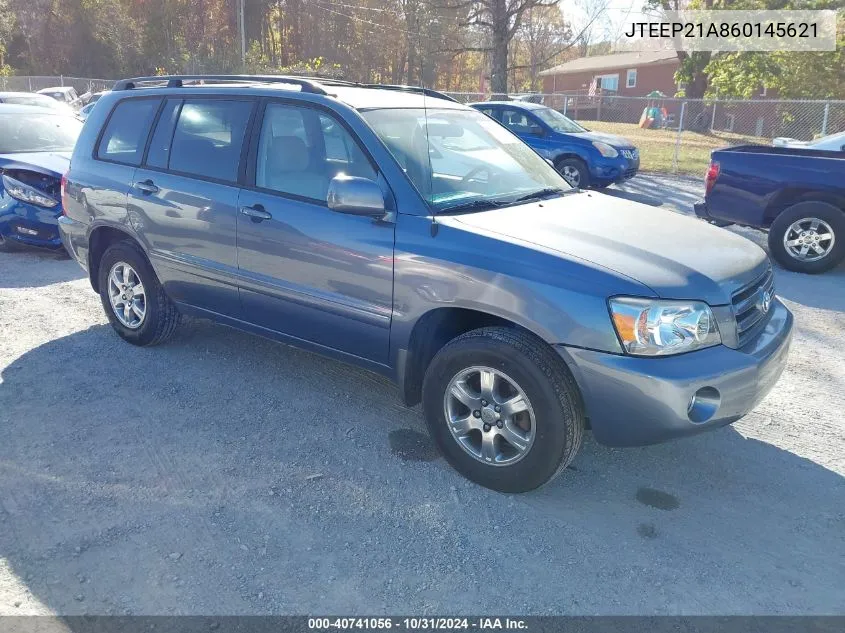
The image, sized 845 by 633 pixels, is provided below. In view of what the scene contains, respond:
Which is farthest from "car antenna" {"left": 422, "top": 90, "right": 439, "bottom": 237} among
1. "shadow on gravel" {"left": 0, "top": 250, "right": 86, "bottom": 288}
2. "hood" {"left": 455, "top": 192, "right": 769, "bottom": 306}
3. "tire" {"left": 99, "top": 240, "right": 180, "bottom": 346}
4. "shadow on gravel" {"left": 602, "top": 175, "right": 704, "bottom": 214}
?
"shadow on gravel" {"left": 602, "top": 175, "right": 704, "bottom": 214}

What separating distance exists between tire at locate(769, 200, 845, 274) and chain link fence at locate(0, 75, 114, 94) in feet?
99.2

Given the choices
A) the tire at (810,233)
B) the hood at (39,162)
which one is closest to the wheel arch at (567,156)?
the tire at (810,233)

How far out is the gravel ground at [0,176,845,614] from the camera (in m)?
2.74

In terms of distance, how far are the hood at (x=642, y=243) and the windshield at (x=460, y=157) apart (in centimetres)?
22

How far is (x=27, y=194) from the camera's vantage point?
7566 mm

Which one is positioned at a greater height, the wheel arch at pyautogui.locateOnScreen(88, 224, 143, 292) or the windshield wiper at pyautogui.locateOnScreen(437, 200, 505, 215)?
the windshield wiper at pyautogui.locateOnScreen(437, 200, 505, 215)

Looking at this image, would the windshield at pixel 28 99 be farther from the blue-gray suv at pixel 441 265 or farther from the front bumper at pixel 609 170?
the blue-gray suv at pixel 441 265

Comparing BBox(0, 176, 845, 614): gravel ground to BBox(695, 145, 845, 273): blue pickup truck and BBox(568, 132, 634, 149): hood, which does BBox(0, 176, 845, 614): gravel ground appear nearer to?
BBox(695, 145, 845, 273): blue pickup truck

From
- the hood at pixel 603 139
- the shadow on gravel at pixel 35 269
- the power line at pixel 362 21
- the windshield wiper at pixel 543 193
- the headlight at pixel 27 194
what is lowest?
the shadow on gravel at pixel 35 269

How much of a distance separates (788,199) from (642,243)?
5366 mm

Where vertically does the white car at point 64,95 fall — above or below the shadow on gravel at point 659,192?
above

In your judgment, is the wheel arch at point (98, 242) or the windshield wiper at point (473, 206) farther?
the wheel arch at point (98, 242)

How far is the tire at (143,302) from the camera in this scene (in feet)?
16.3

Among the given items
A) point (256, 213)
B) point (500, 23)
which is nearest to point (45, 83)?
point (500, 23)
